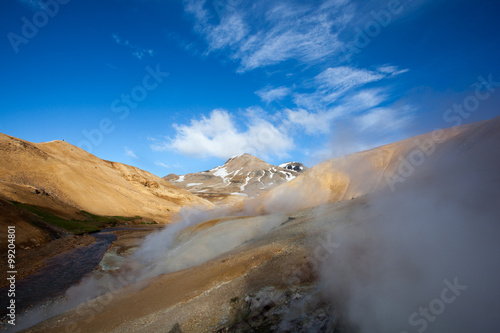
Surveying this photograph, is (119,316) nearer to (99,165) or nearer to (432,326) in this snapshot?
(432,326)

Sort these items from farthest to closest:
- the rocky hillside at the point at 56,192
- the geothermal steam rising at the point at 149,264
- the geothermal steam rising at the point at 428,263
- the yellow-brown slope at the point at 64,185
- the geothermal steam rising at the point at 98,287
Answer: the yellow-brown slope at the point at 64,185, the rocky hillside at the point at 56,192, the geothermal steam rising at the point at 149,264, the geothermal steam rising at the point at 98,287, the geothermal steam rising at the point at 428,263

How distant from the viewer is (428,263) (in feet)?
26.1

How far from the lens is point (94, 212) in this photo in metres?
54.1

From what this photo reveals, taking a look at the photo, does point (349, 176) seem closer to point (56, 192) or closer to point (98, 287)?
point (98, 287)

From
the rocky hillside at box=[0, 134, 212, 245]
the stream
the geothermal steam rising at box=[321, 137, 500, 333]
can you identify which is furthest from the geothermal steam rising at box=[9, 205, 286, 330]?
the rocky hillside at box=[0, 134, 212, 245]

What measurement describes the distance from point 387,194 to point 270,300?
1373 centimetres

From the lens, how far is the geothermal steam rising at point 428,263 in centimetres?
615

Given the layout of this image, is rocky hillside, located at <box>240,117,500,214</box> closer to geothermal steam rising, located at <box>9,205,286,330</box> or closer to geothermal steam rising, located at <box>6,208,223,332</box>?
geothermal steam rising, located at <box>9,205,286,330</box>

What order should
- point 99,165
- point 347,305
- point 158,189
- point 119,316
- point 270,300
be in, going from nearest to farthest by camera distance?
point 347,305
point 270,300
point 119,316
point 99,165
point 158,189

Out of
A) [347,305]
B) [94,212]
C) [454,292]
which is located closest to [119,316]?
[347,305]

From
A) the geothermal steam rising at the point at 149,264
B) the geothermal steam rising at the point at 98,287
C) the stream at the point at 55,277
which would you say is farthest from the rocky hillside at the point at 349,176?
the stream at the point at 55,277

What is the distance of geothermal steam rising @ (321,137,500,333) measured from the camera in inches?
242

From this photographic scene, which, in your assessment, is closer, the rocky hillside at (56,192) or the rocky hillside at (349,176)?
the rocky hillside at (56,192)

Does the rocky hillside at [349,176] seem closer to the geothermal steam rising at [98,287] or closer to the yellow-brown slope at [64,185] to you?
the geothermal steam rising at [98,287]
